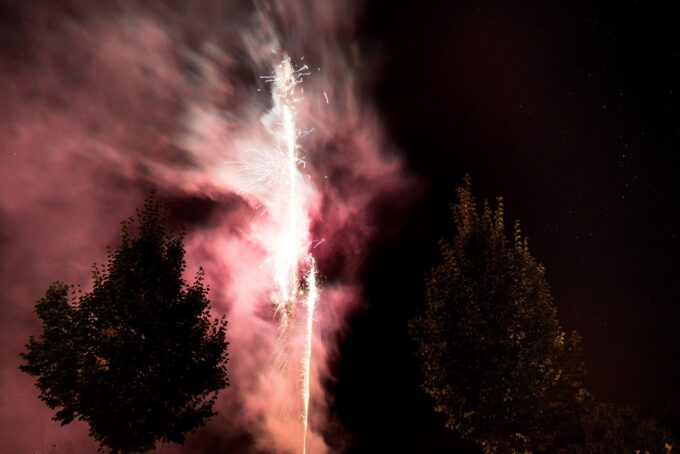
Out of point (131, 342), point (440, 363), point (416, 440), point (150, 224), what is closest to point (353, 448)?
point (416, 440)

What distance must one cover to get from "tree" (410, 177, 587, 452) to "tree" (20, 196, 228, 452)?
28.6 ft

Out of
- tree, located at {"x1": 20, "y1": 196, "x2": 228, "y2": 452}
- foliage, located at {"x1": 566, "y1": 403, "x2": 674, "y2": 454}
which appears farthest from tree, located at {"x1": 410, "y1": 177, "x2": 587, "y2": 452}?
tree, located at {"x1": 20, "y1": 196, "x2": 228, "y2": 452}

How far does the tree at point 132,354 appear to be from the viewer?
12.9m

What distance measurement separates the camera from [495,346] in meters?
14.2

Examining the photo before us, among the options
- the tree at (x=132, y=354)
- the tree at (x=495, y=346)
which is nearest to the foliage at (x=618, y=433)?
the tree at (x=495, y=346)

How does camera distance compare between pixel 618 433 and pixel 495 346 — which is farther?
pixel 618 433

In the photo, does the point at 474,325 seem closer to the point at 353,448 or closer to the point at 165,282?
the point at 165,282

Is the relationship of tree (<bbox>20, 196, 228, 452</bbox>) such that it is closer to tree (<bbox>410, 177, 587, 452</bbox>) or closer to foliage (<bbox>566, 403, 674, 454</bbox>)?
tree (<bbox>410, 177, 587, 452</bbox>)

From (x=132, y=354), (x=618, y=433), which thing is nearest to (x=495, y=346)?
(x=618, y=433)

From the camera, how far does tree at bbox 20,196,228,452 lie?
42.5ft

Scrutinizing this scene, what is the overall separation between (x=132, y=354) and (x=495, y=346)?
41.6 feet

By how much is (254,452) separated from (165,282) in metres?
17.8

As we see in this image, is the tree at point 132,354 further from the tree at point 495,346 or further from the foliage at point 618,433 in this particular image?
the foliage at point 618,433

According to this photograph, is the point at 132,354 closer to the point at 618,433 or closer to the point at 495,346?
the point at 495,346
